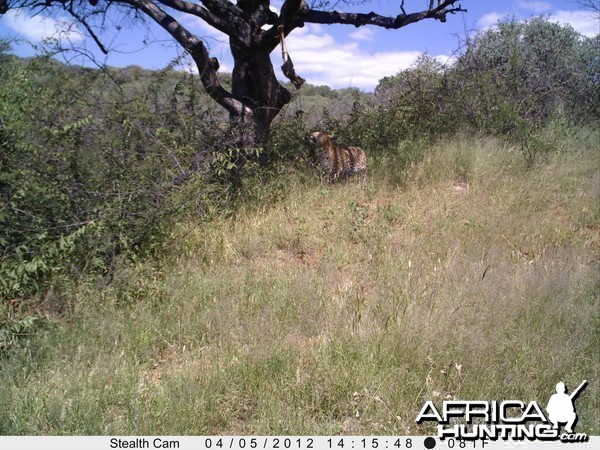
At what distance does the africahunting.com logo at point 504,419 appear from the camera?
2.77 metres

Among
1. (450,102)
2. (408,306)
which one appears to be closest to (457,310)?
(408,306)

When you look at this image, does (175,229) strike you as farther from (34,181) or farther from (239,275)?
(34,181)

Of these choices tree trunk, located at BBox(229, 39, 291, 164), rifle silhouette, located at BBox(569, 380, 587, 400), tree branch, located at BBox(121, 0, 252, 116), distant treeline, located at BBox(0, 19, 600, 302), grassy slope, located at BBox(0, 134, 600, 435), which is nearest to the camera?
grassy slope, located at BBox(0, 134, 600, 435)

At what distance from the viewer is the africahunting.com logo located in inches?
109

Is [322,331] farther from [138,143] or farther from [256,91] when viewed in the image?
[256,91]

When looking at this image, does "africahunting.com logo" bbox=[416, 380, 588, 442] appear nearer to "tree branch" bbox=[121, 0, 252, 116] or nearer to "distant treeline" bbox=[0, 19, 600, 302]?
"distant treeline" bbox=[0, 19, 600, 302]

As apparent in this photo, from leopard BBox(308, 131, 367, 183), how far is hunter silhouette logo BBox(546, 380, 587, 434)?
4701 millimetres

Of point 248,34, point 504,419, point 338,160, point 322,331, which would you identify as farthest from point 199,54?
point 504,419

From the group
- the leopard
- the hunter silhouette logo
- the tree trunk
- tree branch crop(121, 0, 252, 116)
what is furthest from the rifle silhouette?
tree branch crop(121, 0, 252, 116)

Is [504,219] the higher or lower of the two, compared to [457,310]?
higher

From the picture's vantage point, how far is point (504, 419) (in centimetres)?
286

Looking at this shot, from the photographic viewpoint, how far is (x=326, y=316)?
3.86 meters

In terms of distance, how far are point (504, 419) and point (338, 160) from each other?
5205 millimetres

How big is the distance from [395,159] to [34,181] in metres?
5.26
